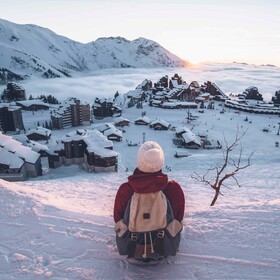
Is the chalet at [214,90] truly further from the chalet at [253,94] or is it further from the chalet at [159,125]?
the chalet at [159,125]

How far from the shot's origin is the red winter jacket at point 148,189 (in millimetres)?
3281

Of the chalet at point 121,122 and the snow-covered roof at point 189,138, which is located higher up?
the chalet at point 121,122

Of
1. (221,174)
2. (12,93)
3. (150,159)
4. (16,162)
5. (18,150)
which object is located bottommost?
(221,174)

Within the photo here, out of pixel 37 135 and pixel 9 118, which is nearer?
pixel 37 135

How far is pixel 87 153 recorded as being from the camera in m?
25.0

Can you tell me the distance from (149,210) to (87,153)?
22.3 meters

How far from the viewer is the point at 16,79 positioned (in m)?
125

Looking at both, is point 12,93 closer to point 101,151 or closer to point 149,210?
point 101,151

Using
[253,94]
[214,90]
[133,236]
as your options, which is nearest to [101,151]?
[133,236]

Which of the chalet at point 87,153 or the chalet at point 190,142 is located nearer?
the chalet at point 87,153

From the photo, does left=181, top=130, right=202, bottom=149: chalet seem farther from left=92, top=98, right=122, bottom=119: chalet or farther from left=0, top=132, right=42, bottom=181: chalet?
left=92, top=98, right=122, bottom=119: chalet

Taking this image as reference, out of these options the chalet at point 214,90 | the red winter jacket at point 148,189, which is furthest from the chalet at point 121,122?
the red winter jacket at point 148,189

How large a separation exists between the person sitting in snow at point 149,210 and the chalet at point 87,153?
65.2 ft

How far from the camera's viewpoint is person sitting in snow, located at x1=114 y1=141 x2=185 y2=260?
3.32 meters
